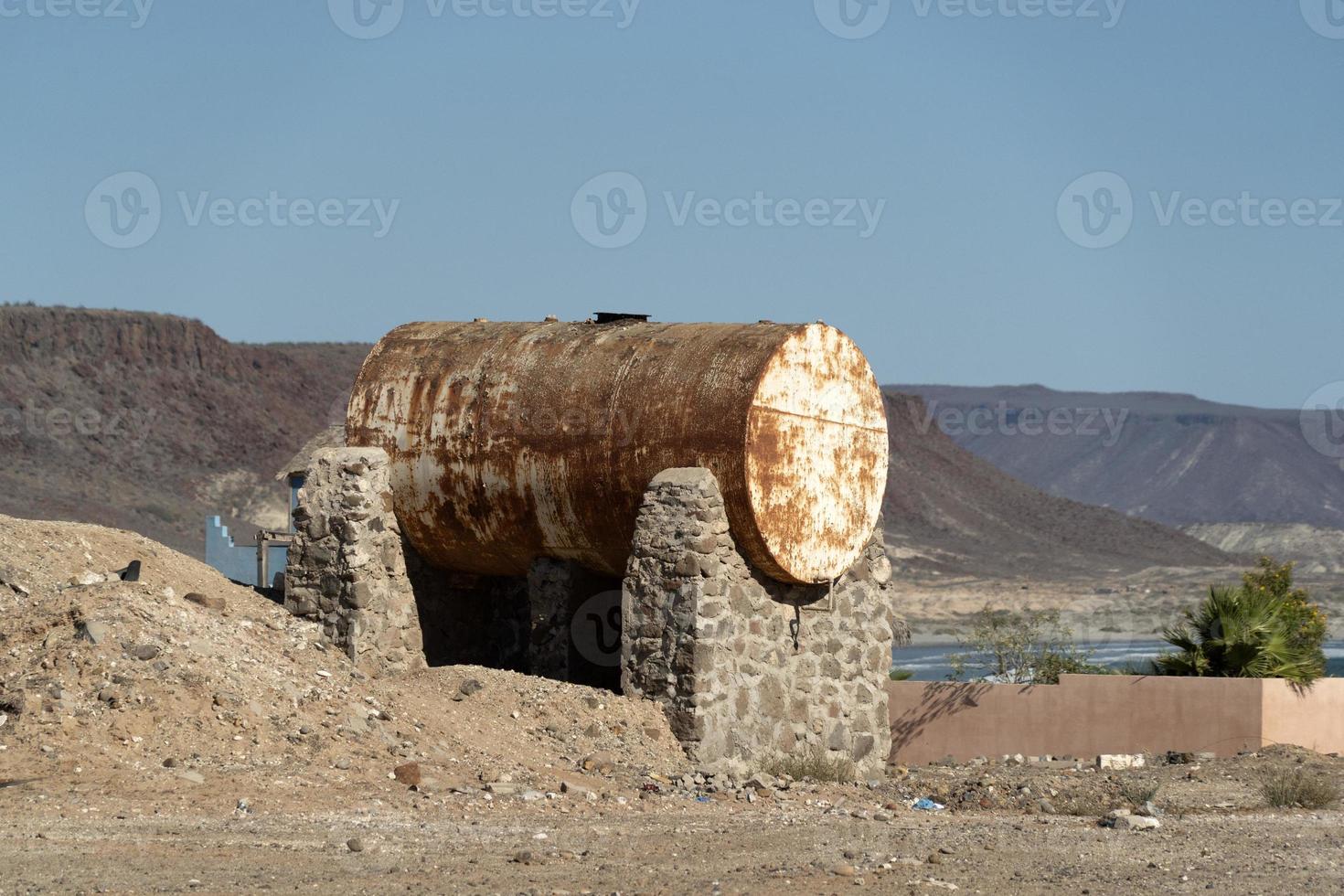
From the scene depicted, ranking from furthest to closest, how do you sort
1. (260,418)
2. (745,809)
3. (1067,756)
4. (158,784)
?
(260,418) < (1067,756) < (745,809) < (158,784)

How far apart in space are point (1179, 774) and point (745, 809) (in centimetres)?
506

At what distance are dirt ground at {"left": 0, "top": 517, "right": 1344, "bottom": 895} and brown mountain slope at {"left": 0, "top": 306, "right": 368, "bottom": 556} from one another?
49.6 m

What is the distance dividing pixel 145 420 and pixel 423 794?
69.2 m

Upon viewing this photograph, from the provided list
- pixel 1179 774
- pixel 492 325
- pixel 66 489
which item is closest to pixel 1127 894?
pixel 1179 774

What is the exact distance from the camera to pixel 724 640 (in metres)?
14.2

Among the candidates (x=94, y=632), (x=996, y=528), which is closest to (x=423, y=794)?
(x=94, y=632)

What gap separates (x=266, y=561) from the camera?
2203 cm

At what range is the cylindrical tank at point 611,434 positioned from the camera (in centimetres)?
1421

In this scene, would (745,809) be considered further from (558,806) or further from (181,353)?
(181,353)

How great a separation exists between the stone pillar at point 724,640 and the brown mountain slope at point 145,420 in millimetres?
49252

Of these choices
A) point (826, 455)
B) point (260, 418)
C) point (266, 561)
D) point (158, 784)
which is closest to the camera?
point (158, 784)

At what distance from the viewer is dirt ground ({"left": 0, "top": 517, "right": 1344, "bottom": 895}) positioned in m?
9.42

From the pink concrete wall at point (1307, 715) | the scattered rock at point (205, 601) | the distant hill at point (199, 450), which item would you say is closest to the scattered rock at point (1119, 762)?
the pink concrete wall at point (1307, 715)

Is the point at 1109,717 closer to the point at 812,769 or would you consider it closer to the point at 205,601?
the point at 812,769
